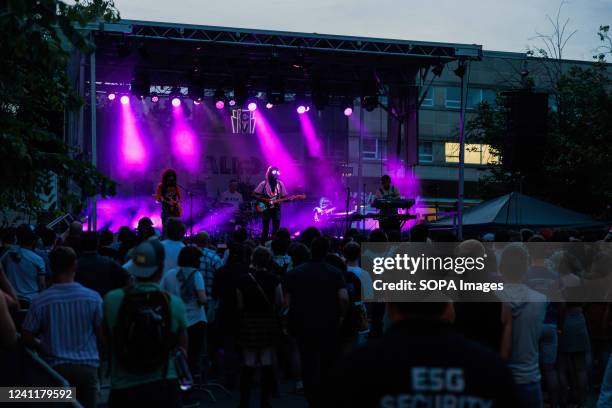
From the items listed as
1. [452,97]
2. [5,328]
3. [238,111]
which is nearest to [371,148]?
[452,97]

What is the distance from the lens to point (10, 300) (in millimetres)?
5266

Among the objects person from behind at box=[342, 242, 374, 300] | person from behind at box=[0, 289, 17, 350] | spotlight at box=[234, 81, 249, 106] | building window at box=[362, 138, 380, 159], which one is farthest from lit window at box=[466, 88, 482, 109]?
person from behind at box=[0, 289, 17, 350]

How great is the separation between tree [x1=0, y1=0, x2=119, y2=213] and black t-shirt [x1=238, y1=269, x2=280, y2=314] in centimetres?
187

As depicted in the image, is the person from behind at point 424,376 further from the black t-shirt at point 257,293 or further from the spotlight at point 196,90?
the spotlight at point 196,90

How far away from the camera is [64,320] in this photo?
5.70 meters

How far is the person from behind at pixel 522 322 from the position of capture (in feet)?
19.0

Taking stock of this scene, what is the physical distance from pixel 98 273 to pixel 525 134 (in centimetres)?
867

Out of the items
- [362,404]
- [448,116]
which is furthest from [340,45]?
[448,116]

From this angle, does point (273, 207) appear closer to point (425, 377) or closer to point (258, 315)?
point (258, 315)

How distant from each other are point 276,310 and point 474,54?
41.5 feet

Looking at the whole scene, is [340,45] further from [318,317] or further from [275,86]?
[318,317]

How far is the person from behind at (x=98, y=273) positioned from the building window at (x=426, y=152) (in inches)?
1661

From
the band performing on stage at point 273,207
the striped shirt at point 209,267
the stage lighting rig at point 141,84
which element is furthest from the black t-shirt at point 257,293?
the stage lighting rig at point 141,84

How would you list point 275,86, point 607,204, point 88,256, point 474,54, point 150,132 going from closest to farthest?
point 88,256, point 474,54, point 275,86, point 150,132, point 607,204
